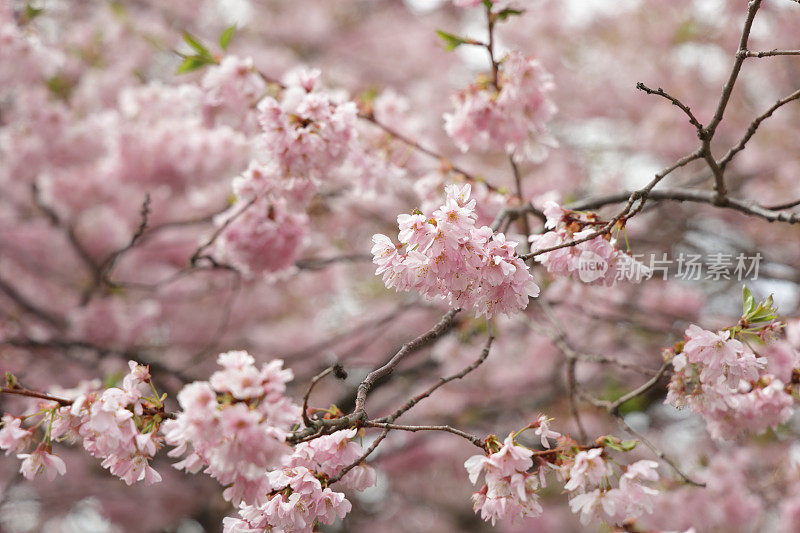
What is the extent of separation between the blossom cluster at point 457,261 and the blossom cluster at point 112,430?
58cm

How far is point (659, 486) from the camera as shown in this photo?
2660 mm

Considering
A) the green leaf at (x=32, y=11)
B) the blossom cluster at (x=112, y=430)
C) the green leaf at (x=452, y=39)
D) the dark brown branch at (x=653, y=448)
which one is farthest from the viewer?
the green leaf at (x=32, y=11)

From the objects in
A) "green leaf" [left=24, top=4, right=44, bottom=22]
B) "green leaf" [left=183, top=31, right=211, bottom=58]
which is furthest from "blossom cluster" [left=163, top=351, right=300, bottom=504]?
"green leaf" [left=24, top=4, right=44, bottom=22]

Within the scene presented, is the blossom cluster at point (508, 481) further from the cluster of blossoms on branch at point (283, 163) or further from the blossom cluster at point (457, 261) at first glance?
the cluster of blossoms on branch at point (283, 163)

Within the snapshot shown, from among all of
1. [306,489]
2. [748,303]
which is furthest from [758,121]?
[306,489]

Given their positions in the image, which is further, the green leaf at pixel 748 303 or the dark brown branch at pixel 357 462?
the green leaf at pixel 748 303

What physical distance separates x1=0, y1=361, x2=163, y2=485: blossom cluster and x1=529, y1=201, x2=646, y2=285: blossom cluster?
3.16ft

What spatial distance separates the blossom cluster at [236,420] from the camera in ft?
3.51

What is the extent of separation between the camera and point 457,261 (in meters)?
1.28

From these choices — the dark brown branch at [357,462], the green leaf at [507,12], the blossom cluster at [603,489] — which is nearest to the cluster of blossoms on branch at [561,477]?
the blossom cluster at [603,489]

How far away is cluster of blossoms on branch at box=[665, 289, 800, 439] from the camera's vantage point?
138 cm

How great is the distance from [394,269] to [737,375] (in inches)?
32.9

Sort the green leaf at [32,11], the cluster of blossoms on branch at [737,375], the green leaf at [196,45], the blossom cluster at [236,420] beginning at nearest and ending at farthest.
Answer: the blossom cluster at [236,420] < the cluster of blossoms on branch at [737,375] < the green leaf at [196,45] < the green leaf at [32,11]

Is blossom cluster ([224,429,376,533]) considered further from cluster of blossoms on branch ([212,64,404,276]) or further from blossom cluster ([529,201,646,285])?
cluster of blossoms on branch ([212,64,404,276])
